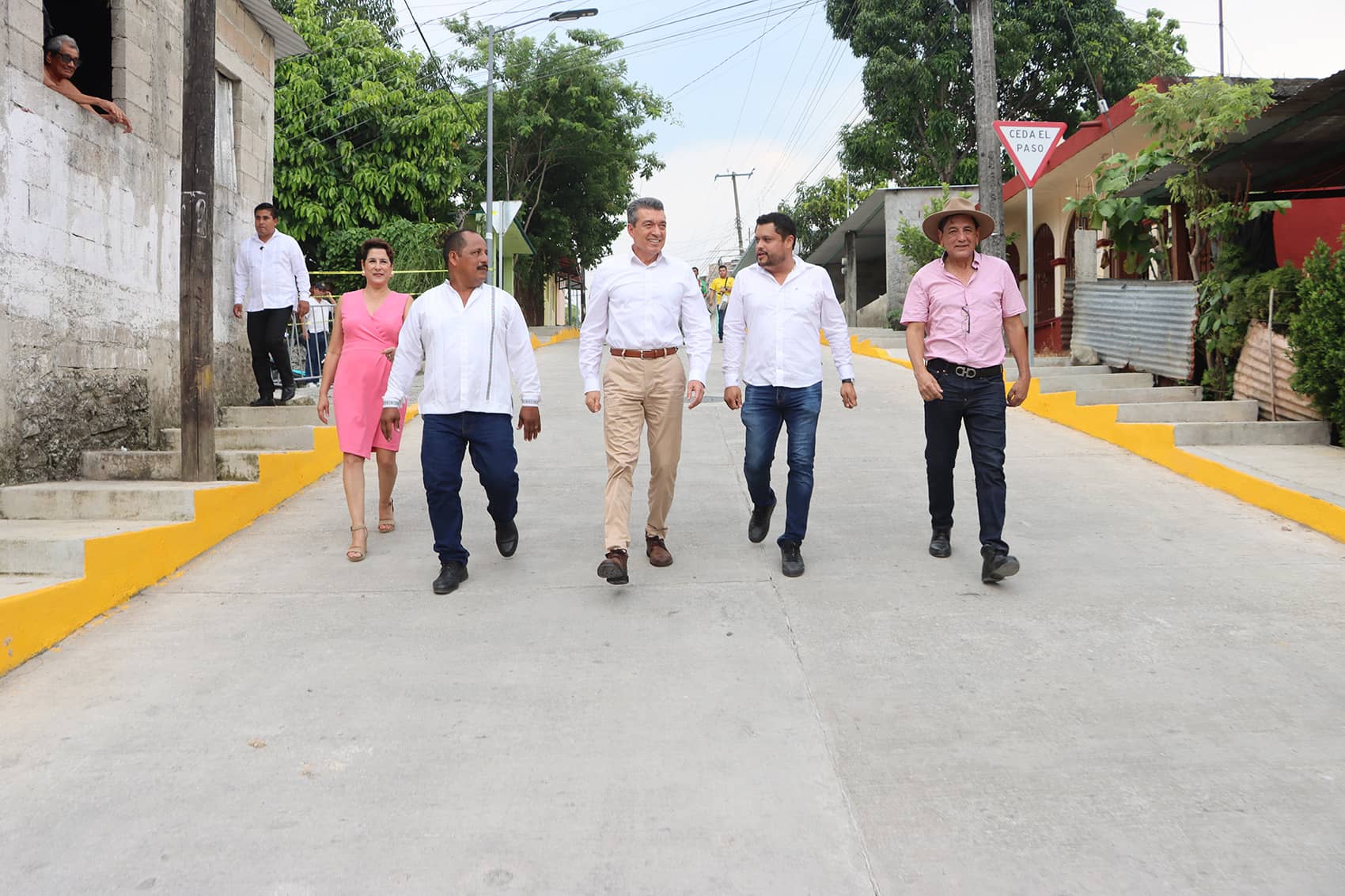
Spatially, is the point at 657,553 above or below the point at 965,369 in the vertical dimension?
below

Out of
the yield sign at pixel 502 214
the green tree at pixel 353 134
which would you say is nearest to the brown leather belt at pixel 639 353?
the yield sign at pixel 502 214

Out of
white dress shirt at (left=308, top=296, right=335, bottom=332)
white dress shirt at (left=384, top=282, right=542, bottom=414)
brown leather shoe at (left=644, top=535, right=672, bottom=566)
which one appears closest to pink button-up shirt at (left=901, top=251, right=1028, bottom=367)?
brown leather shoe at (left=644, top=535, right=672, bottom=566)

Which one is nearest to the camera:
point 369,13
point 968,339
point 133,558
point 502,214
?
point 133,558

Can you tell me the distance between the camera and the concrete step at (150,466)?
293 inches

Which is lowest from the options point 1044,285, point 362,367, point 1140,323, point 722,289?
point 362,367

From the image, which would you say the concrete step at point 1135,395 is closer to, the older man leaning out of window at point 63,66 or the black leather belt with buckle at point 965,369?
the black leather belt with buckle at point 965,369

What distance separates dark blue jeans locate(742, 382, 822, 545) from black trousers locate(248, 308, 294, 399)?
4.86 metres

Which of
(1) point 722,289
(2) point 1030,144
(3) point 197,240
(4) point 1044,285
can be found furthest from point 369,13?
(3) point 197,240

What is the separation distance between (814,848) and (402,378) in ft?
11.4

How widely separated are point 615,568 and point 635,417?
78cm

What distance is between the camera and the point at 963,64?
27875 mm

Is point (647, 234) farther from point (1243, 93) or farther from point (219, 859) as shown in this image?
point (1243, 93)

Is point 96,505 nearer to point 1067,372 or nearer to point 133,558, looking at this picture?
point 133,558

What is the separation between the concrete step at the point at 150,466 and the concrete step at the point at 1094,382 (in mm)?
7230
